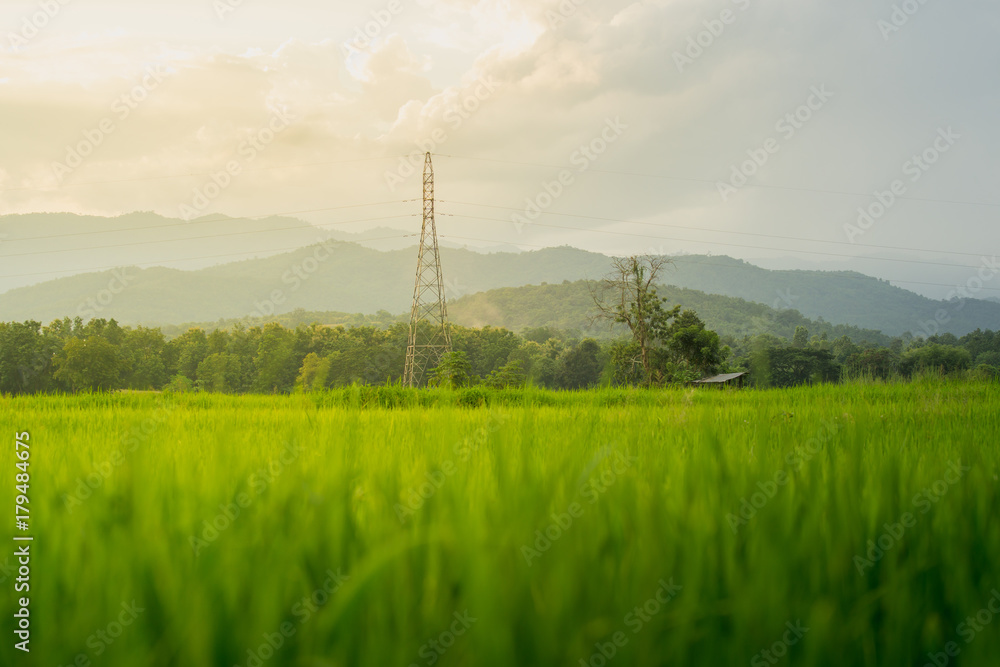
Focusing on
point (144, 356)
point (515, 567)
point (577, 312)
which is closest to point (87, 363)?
point (144, 356)

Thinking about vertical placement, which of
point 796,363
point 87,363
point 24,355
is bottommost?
point 796,363

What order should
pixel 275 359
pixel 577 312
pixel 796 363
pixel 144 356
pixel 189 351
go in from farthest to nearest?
pixel 577 312 → pixel 189 351 → pixel 275 359 → pixel 144 356 → pixel 796 363

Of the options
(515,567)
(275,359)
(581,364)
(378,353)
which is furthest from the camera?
(275,359)

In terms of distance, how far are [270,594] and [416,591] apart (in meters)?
0.25

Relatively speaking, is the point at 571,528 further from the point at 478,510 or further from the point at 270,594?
the point at 270,594

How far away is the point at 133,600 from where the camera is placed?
0.97 m

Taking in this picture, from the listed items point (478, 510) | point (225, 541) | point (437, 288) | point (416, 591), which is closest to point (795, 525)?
point (478, 510)

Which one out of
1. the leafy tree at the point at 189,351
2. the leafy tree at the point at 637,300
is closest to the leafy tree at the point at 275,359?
the leafy tree at the point at 189,351

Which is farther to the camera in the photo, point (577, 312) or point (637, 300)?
point (577, 312)

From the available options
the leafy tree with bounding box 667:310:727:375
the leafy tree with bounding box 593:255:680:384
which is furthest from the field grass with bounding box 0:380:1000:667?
the leafy tree with bounding box 667:310:727:375

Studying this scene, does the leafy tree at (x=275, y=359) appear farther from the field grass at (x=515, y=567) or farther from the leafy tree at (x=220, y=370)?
the field grass at (x=515, y=567)

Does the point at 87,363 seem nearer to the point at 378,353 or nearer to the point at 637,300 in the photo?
the point at 378,353

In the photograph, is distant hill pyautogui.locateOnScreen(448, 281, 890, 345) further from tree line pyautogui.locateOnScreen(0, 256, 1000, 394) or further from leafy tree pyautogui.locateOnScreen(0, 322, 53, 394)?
leafy tree pyautogui.locateOnScreen(0, 322, 53, 394)

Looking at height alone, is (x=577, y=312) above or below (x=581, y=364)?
above
